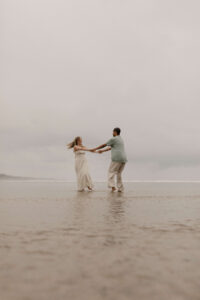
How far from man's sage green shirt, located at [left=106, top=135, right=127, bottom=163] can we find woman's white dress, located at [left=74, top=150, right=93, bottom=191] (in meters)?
1.02

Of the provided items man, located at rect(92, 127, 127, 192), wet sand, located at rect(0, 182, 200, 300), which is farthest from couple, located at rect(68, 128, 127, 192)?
wet sand, located at rect(0, 182, 200, 300)

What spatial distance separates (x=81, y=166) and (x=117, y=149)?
141cm

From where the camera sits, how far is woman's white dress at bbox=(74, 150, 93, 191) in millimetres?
9672

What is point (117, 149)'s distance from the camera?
955 centimetres

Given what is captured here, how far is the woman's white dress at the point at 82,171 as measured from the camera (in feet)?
31.7

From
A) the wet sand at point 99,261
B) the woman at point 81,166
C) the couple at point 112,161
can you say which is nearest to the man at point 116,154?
the couple at point 112,161

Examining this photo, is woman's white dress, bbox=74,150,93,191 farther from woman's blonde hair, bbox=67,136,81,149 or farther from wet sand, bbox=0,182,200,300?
wet sand, bbox=0,182,200,300

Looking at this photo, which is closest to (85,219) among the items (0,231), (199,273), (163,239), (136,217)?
(136,217)

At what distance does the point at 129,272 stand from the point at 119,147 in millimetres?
8303

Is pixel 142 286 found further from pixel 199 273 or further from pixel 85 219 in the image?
pixel 85 219

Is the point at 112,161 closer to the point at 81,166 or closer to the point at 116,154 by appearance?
the point at 116,154

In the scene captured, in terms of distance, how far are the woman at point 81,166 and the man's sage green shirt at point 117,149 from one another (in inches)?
34.2

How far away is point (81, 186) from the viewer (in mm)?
9625

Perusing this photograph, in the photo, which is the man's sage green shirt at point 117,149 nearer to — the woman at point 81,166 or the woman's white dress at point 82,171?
the woman at point 81,166
